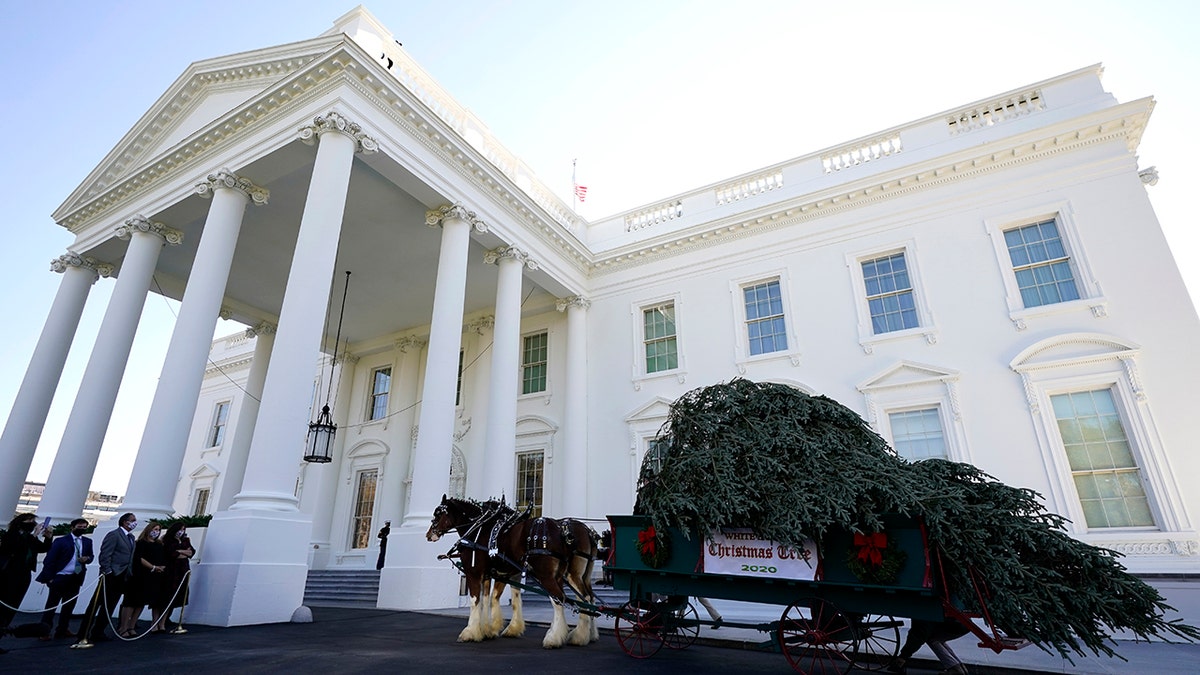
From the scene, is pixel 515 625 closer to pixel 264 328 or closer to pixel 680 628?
pixel 680 628

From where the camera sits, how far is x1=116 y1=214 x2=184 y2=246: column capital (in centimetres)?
1176

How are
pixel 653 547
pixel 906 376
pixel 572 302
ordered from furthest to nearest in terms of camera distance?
pixel 572 302, pixel 906 376, pixel 653 547

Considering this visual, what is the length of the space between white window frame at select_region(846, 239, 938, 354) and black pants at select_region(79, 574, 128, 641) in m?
12.1

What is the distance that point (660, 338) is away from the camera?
14.1 m

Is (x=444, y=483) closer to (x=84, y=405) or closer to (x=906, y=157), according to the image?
(x=84, y=405)

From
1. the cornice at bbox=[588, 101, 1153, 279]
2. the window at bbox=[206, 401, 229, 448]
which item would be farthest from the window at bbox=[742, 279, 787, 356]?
the window at bbox=[206, 401, 229, 448]

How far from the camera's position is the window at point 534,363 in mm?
15531

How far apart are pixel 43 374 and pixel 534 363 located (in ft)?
35.2

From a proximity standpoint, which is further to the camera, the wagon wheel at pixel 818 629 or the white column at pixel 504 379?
the white column at pixel 504 379

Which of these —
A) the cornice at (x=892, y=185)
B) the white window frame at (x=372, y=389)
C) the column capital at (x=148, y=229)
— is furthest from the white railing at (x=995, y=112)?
the column capital at (x=148, y=229)

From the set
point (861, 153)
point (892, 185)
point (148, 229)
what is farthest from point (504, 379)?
point (861, 153)

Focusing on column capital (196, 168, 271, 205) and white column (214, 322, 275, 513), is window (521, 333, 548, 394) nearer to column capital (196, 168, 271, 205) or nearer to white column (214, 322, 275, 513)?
white column (214, 322, 275, 513)

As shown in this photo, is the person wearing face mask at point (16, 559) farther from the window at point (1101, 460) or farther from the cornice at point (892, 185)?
the window at point (1101, 460)

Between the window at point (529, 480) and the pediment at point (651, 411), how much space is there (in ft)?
9.45
